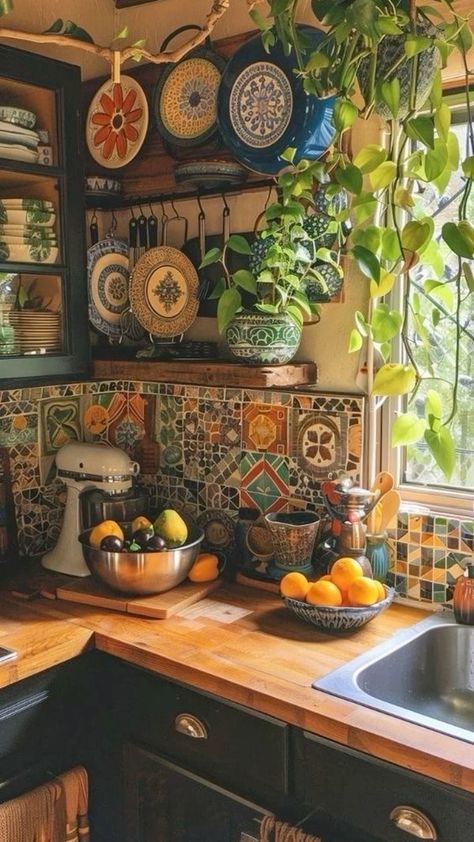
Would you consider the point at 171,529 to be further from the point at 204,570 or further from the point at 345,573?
the point at 345,573

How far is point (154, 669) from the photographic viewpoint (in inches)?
67.9

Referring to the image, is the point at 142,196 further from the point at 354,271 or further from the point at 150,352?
the point at 354,271

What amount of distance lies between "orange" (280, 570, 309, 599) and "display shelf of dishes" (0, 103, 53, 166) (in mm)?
1184

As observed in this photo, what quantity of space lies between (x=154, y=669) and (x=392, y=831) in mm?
554

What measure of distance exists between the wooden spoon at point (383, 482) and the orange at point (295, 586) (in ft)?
0.98

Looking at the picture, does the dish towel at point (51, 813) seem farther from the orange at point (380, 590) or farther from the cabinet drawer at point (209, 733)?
the orange at point (380, 590)

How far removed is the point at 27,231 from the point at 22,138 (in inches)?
8.7

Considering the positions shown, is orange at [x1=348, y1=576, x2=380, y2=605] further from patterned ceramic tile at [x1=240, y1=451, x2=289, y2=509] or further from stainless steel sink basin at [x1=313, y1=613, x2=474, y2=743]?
patterned ceramic tile at [x1=240, y1=451, x2=289, y2=509]

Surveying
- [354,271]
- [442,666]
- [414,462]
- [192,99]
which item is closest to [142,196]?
[192,99]

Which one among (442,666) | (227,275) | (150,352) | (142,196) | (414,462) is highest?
(142,196)

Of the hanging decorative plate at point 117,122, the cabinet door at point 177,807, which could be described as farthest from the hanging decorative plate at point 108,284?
the cabinet door at point 177,807

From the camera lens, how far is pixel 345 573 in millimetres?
1848

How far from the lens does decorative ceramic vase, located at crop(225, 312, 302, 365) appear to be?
196 cm

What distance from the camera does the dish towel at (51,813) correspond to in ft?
5.59
